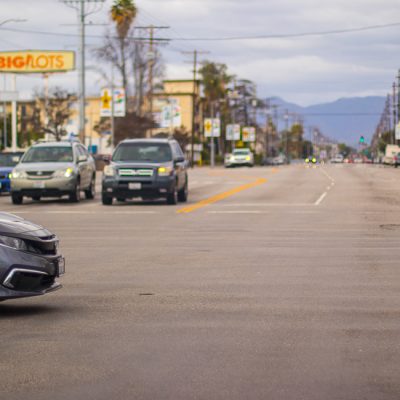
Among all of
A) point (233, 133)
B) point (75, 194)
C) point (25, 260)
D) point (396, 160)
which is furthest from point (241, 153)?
point (25, 260)

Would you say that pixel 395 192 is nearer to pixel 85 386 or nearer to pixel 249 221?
pixel 249 221

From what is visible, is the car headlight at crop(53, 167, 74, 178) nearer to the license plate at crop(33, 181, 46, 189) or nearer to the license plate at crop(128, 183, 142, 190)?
the license plate at crop(33, 181, 46, 189)

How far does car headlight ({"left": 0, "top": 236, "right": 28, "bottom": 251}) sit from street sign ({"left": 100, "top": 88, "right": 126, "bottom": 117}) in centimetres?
6979

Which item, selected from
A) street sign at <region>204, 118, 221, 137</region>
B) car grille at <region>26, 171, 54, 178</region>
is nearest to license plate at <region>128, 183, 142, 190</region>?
car grille at <region>26, 171, 54, 178</region>

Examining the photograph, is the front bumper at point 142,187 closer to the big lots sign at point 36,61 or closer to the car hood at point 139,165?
the car hood at point 139,165

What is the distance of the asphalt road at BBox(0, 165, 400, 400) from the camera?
647cm

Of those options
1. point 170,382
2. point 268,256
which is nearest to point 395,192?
point 268,256

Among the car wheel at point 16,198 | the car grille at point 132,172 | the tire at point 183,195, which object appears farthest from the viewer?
the tire at point 183,195

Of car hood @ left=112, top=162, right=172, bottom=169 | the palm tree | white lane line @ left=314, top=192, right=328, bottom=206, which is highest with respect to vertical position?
the palm tree

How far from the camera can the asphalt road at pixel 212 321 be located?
21.2ft

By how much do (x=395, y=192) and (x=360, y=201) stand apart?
22.8ft

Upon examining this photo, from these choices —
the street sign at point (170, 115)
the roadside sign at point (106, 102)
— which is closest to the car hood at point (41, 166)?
the roadside sign at point (106, 102)

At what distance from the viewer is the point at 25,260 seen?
8836 mm

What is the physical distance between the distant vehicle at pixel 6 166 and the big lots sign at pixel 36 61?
33.2 metres
